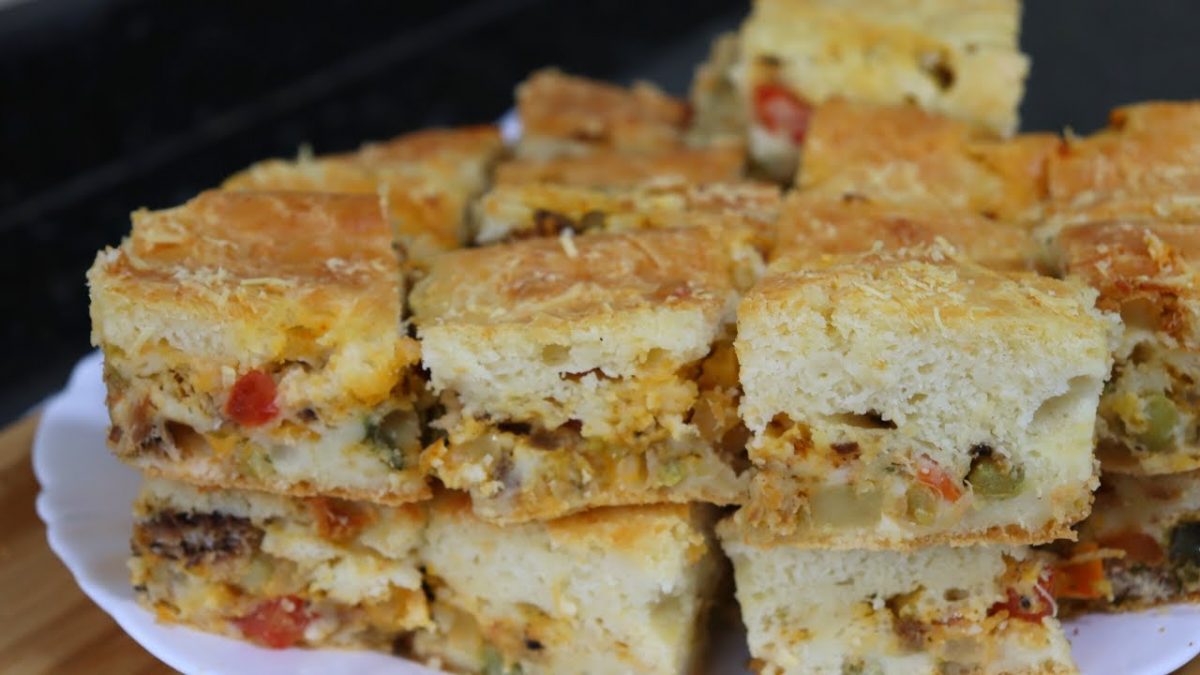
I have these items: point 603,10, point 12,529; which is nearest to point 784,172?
point 12,529

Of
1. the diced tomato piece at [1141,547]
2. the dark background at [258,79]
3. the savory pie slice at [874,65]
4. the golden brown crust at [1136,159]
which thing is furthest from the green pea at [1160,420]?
the dark background at [258,79]

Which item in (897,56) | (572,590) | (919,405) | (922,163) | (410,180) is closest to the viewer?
(919,405)

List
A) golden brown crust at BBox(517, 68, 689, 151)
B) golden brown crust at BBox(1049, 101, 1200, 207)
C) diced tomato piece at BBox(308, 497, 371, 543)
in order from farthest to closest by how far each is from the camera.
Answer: golden brown crust at BBox(517, 68, 689, 151) < golden brown crust at BBox(1049, 101, 1200, 207) < diced tomato piece at BBox(308, 497, 371, 543)

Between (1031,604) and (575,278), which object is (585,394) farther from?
(1031,604)

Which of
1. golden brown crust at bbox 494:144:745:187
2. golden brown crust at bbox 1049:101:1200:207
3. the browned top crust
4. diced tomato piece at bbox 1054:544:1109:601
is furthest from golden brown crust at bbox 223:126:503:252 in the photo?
diced tomato piece at bbox 1054:544:1109:601

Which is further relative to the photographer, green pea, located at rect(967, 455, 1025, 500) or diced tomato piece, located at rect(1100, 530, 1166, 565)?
diced tomato piece, located at rect(1100, 530, 1166, 565)

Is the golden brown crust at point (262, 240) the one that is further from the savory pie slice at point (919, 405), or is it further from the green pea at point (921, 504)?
the green pea at point (921, 504)

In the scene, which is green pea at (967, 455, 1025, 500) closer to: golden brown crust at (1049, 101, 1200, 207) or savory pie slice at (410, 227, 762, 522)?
savory pie slice at (410, 227, 762, 522)

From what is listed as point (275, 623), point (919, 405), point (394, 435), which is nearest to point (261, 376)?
point (394, 435)
